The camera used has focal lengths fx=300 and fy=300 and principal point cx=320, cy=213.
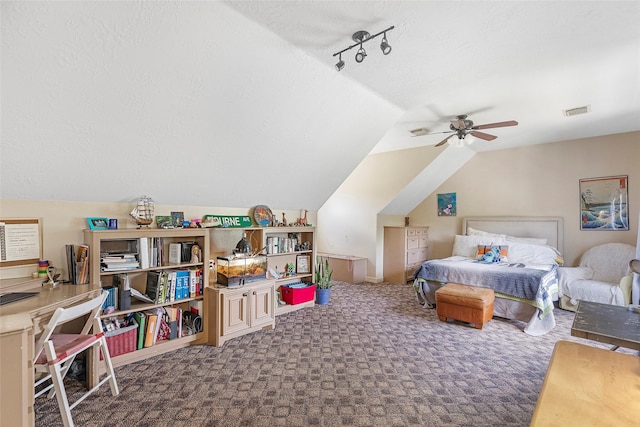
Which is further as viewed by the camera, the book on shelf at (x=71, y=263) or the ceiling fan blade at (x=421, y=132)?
the ceiling fan blade at (x=421, y=132)

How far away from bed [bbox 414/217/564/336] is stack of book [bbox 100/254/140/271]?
3.73 m

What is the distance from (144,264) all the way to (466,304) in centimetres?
361

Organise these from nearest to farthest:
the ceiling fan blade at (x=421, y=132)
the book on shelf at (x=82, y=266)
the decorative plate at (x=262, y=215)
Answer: the book on shelf at (x=82, y=266) → the decorative plate at (x=262, y=215) → the ceiling fan blade at (x=421, y=132)

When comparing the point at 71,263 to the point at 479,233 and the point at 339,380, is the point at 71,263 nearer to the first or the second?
the point at 339,380

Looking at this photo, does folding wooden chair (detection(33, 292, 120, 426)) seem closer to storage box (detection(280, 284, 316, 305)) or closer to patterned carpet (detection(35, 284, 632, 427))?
patterned carpet (detection(35, 284, 632, 427))

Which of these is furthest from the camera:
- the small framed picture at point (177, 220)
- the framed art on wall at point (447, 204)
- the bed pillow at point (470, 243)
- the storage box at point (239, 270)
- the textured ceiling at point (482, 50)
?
the framed art on wall at point (447, 204)

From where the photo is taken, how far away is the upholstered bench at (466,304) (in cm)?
361

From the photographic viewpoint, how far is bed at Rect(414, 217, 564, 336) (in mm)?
3693

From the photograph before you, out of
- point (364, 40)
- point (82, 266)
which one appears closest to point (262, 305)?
point (82, 266)

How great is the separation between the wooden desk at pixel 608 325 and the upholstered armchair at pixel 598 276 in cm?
279

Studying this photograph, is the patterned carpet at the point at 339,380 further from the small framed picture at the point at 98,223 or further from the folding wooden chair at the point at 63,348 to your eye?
the small framed picture at the point at 98,223

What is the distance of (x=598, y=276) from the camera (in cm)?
449

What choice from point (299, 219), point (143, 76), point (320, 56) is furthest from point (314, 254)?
point (143, 76)

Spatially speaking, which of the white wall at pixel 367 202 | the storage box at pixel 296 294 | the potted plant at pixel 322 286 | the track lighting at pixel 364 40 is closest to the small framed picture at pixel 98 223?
the storage box at pixel 296 294
